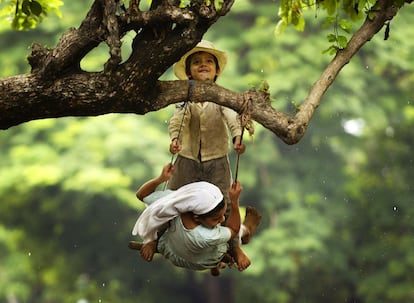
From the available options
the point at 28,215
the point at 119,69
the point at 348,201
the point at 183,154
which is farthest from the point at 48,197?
the point at 119,69

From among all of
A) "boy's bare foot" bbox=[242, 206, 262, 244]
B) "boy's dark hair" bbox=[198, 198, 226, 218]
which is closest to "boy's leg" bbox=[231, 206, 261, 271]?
"boy's bare foot" bbox=[242, 206, 262, 244]

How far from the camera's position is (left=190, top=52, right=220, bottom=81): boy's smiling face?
18.8 feet

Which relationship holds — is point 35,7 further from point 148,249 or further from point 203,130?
point 148,249

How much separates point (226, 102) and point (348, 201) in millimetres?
10111

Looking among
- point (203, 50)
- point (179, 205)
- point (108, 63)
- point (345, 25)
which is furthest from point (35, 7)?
point (345, 25)

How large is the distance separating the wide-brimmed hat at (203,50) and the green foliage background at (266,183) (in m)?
7.95

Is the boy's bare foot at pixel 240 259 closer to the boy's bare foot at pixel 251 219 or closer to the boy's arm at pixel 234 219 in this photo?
the boy's arm at pixel 234 219

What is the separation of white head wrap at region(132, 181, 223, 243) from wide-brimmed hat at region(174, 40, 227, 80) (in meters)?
0.83

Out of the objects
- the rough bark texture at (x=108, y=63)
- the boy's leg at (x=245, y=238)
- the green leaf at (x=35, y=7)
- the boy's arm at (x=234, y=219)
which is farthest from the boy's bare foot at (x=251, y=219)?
the green leaf at (x=35, y=7)

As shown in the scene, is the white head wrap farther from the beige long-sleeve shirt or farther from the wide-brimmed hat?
the wide-brimmed hat

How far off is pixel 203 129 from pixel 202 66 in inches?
15.4

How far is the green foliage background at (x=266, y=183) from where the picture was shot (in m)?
14.1

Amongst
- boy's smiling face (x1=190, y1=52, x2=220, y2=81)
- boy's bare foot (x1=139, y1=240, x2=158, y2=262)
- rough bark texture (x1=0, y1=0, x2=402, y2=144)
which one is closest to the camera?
rough bark texture (x1=0, y1=0, x2=402, y2=144)

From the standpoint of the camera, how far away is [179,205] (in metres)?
5.27
